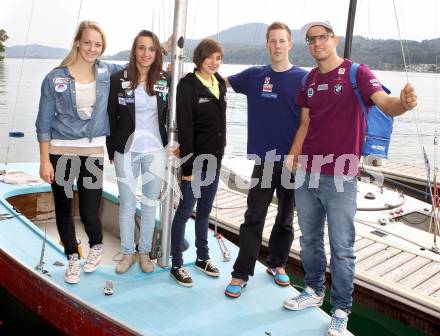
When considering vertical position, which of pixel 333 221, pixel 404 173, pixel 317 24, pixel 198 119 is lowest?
pixel 404 173

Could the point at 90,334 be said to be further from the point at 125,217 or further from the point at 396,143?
the point at 396,143

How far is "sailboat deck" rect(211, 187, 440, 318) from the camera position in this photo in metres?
4.80

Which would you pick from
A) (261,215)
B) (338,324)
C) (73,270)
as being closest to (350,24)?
(261,215)

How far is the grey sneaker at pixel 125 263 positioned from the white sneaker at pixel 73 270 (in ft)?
1.02

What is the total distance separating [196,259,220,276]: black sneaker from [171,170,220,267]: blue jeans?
19cm

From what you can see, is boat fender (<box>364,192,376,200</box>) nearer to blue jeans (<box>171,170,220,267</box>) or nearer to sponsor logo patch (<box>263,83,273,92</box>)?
blue jeans (<box>171,170,220,267</box>)

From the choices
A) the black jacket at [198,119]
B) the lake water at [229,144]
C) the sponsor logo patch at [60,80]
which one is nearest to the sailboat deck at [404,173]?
the lake water at [229,144]

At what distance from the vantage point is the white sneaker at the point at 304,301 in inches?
145

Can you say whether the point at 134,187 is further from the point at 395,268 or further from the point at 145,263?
the point at 395,268

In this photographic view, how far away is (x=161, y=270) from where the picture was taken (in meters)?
4.09

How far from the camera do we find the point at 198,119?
3.63 metres

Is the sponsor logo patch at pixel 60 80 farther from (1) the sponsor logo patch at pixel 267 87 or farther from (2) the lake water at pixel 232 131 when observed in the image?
(2) the lake water at pixel 232 131

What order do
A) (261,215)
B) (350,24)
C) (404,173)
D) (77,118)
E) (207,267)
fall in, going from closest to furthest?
(77,118) → (261,215) → (207,267) → (350,24) → (404,173)

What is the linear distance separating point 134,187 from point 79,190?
42 cm
